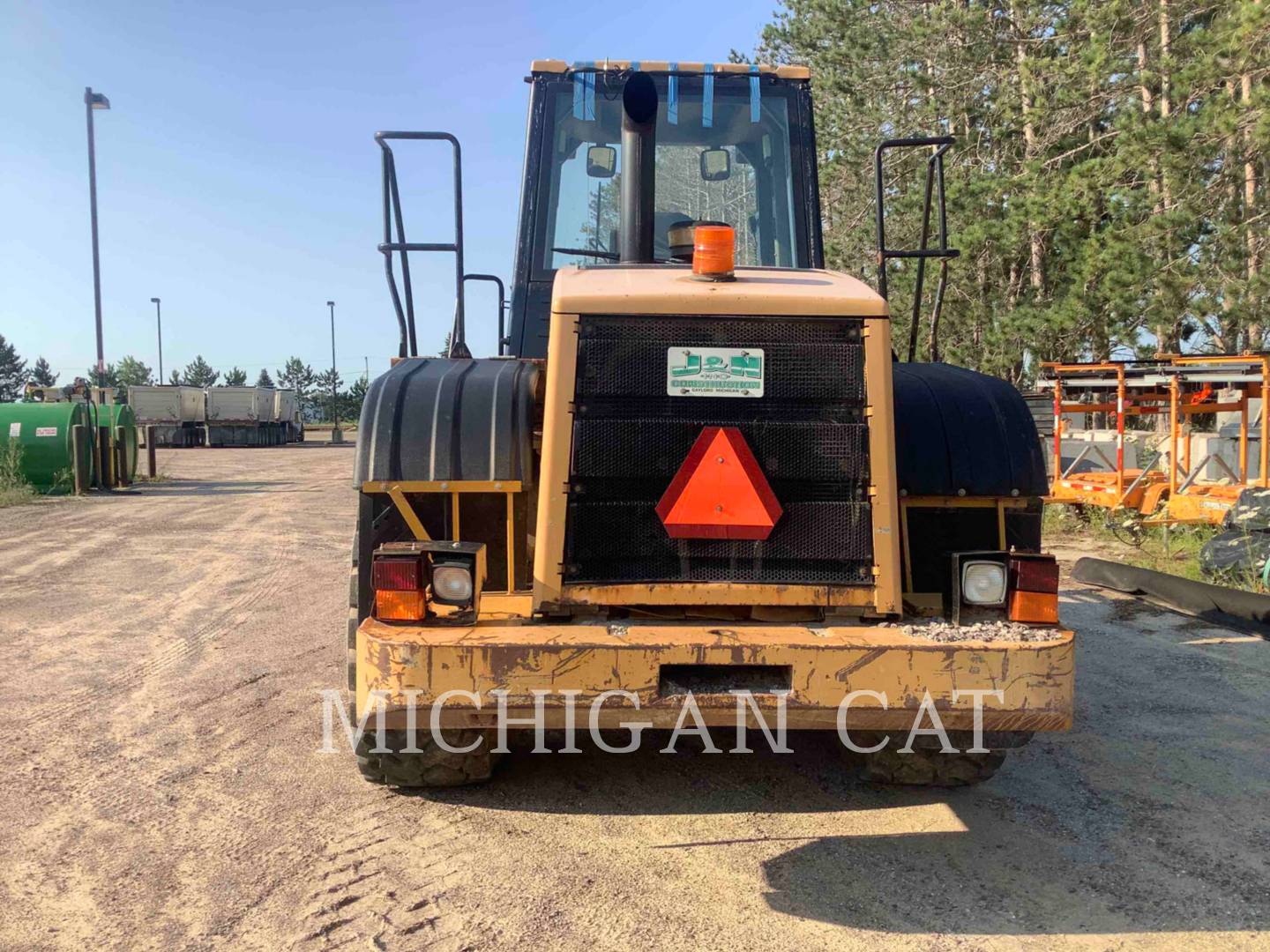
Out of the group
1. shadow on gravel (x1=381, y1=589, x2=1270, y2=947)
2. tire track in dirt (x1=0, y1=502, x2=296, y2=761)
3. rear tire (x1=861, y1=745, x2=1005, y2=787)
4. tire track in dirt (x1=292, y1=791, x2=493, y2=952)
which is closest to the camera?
tire track in dirt (x1=292, y1=791, x2=493, y2=952)

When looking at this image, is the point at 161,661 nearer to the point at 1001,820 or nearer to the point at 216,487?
the point at 1001,820

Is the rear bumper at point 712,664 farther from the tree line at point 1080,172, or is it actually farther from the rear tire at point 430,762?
the tree line at point 1080,172

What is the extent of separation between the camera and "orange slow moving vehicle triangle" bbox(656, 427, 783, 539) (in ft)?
11.9

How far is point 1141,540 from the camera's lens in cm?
1176

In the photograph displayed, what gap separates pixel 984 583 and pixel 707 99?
2942mm

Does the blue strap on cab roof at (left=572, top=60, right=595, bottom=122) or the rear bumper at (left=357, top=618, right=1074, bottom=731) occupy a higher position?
the blue strap on cab roof at (left=572, top=60, right=595, bottom=122)

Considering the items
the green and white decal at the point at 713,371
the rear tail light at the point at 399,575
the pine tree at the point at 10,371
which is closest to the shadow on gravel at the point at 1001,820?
the rear tail light at the point at 399,575

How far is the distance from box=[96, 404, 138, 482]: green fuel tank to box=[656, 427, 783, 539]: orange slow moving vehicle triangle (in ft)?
62.6

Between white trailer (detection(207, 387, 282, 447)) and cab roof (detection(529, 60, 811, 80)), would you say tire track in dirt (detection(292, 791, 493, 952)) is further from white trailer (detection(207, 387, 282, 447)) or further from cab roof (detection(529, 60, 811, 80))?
white trailer (detection(207, 387, 282, 447))

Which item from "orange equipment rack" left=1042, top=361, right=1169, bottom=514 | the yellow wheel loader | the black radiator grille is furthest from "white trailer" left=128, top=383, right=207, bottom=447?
the black radiator grille

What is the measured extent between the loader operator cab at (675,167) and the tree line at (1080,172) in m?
8.31

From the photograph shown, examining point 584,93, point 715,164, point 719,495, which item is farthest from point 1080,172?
point 719,495

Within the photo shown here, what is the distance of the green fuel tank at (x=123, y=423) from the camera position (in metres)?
20.2

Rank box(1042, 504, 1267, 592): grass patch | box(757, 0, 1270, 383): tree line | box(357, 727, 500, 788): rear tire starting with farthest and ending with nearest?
box(757, 0, 1270, 383): tree line
box(1042, 504, 1267, 592): grass patch
box(357, 727, 500, 788): rear tire
